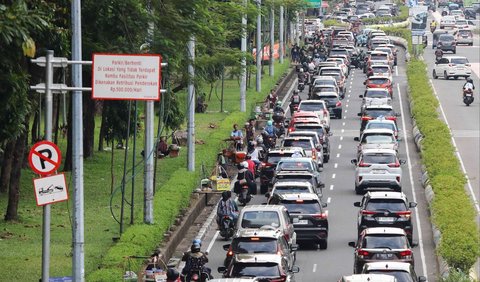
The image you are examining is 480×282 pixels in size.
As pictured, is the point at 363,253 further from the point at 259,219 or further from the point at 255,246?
the point at 259,219

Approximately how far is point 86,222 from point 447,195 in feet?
30.4

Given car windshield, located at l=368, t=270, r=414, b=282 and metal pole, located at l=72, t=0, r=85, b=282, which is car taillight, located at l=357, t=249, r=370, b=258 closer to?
car windshield, located at l=368, t=270, r=414, b=282

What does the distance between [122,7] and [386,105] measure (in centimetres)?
2816

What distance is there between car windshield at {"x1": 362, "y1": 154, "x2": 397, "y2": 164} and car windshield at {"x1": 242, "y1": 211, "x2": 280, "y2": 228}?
1295 cm

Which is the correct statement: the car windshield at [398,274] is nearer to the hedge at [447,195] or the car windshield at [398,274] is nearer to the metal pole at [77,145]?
the hedge at [447,195]

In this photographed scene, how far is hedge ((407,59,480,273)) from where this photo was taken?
3341cm

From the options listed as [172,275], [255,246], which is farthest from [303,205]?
[172,275]

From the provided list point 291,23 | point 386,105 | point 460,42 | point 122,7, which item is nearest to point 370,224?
point 122,7

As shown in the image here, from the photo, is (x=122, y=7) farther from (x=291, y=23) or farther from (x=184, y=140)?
(x=291, y=23)

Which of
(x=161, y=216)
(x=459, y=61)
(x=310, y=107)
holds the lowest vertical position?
(x=161, y=216)

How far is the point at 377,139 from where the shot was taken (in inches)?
2146

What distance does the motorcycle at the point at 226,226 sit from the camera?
131 feet

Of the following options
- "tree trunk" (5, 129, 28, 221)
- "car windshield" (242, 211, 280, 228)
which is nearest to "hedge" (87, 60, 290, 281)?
"car windshield" (242, 211, 280, 228)

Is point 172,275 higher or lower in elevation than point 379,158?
lower
